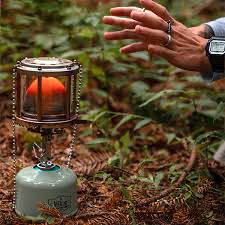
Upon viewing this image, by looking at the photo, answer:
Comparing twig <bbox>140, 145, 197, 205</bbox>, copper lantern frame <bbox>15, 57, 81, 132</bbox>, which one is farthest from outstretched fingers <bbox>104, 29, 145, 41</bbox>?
twig <bbox>140, 145, 197, 205</bbox>

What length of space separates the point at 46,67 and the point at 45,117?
0.26m

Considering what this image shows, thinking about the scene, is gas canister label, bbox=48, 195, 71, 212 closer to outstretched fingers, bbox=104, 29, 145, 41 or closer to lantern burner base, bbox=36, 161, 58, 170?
lantern burner base, bbox=36, 161, 58, 170

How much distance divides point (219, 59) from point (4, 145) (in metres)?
1.78

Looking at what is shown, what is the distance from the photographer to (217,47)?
9.77 ft

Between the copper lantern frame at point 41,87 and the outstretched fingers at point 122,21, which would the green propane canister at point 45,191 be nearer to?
the copper lantern frame at point 41,87

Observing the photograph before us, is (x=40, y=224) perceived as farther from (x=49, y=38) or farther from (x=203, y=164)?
(x=49, y=38)

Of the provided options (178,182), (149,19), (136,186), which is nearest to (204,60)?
(149,19)

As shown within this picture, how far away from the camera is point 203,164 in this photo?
3.48m

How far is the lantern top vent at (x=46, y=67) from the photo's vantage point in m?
2.69

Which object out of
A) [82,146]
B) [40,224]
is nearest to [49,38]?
[82,146]

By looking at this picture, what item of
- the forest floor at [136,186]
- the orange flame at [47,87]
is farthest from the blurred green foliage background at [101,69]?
the orange flame at [47,87]

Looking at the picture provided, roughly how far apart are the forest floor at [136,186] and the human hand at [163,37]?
0.73m

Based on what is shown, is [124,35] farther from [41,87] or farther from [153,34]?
[41,87]

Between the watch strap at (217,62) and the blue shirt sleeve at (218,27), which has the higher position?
the blue shirt sleeve at (218,27)
